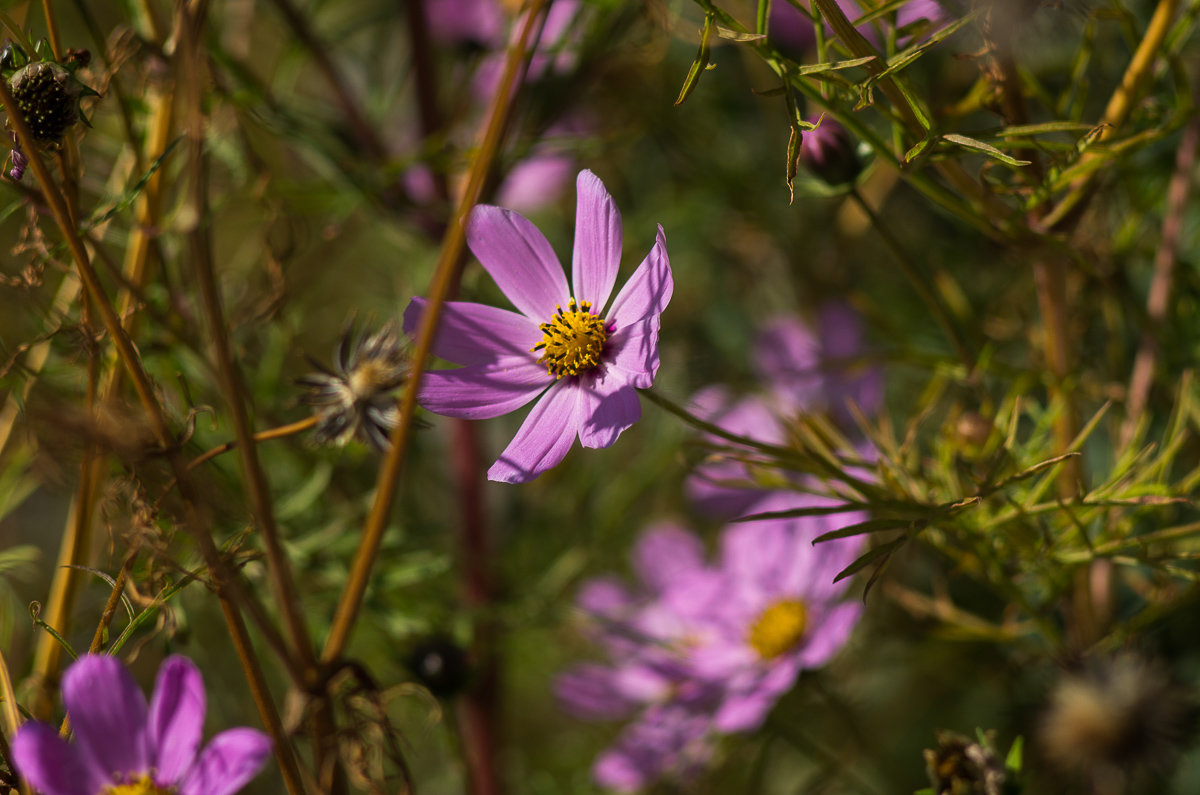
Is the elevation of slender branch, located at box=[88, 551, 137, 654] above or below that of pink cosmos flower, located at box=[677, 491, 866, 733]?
above

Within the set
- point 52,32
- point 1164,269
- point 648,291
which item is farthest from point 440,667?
point 1164,269

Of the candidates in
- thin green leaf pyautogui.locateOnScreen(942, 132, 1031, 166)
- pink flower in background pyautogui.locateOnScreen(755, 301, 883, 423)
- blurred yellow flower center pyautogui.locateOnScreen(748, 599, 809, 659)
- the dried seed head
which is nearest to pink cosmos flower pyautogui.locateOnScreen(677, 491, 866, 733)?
blurred yellow flower center pyautogui.locateOnScreen(748, 599, 809, 659)

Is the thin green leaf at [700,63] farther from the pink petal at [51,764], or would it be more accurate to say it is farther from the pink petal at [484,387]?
the pink petal at [51,764]

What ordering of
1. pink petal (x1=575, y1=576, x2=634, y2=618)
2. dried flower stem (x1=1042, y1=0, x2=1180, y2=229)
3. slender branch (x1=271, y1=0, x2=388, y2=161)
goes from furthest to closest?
pink petal (x1=575, y1=576, x2=634, y2=618)
slender branch (x1=271, y1=0, x2=388, y2=161)
dried flower stem (x1=1042, y1=0, x2=1180, y2=229)

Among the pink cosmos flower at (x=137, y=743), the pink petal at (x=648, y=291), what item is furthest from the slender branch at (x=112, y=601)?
the pink petal at (x=648, y=291)

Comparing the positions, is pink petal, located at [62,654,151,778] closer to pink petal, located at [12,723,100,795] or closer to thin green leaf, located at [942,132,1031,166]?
pink petal, located at [12,723,100,795]

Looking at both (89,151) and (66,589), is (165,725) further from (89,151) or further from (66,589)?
(89,151)

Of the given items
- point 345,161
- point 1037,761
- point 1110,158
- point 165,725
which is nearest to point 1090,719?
point 1037,761
